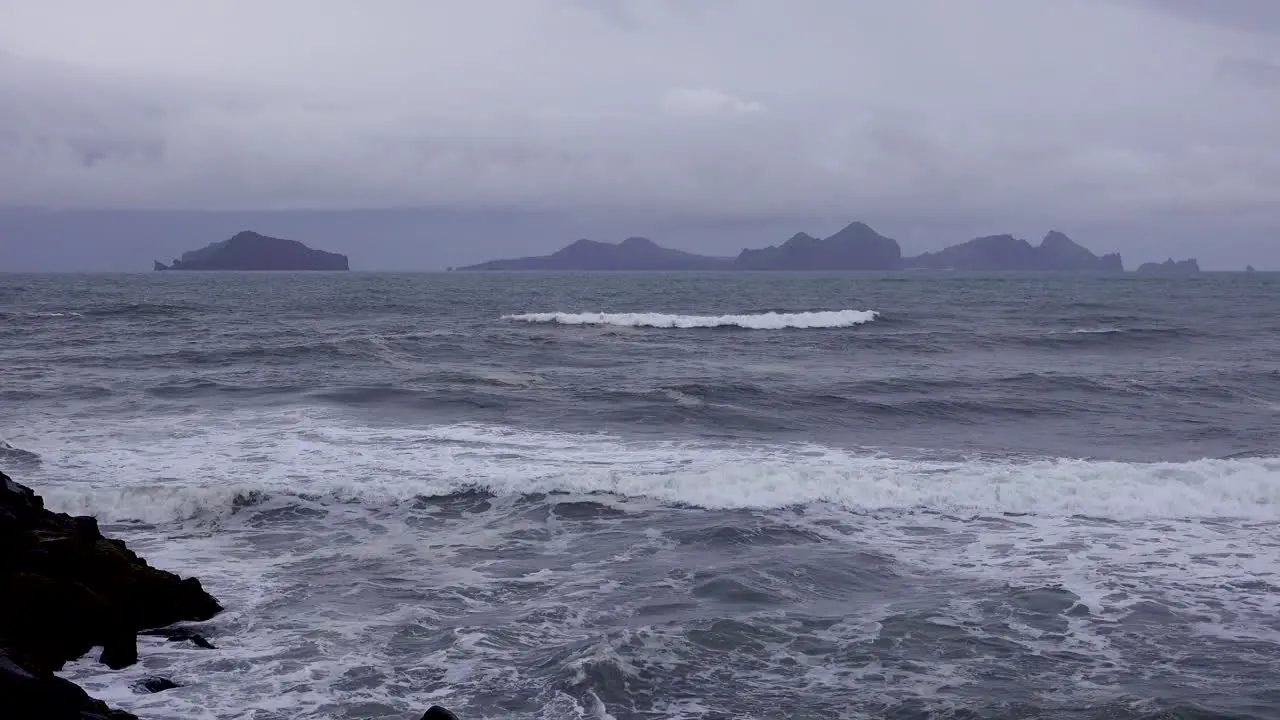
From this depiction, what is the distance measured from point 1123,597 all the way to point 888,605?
2474mm

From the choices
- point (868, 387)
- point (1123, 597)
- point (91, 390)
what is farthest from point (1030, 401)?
point (91, 390)

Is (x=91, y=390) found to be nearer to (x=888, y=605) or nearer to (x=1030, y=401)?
(x=888, y=605)

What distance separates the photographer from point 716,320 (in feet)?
164

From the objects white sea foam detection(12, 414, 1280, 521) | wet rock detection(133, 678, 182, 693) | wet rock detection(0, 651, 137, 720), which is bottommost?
wet rock detection(133, 678, 182, 693)

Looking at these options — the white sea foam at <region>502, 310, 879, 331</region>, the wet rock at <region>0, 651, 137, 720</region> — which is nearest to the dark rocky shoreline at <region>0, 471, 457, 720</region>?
the wet rock at <region>0, 651, 137, 720</region>

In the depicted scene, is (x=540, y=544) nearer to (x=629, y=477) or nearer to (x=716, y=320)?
(x=629, y=477)

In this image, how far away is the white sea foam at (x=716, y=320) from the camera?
Answer: 4866 cm

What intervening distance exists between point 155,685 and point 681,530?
6612mm

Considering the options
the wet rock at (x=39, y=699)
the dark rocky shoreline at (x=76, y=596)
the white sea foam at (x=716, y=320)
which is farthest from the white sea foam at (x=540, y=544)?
the white sea foam at (x=716, y=320)

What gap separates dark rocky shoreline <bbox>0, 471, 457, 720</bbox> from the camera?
7949 millimetres

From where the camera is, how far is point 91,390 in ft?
77.7

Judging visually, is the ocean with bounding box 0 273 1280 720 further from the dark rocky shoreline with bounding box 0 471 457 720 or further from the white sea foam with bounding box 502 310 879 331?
the white sea foam with bounding box 502 310 879 331

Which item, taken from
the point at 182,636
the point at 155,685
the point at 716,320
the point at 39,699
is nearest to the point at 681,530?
the point at 182,636

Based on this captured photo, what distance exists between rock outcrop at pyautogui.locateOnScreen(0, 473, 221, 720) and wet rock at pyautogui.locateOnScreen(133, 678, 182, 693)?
507 mm
